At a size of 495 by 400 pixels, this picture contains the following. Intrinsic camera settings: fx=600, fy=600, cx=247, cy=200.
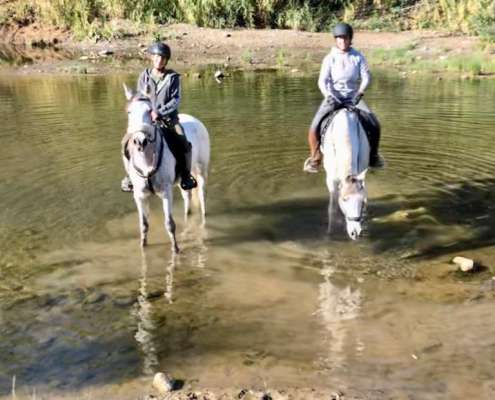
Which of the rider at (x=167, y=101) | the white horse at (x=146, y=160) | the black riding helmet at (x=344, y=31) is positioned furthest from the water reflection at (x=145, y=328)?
the black riding helmet at (x=344, y=31)

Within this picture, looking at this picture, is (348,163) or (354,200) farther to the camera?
(348,163)

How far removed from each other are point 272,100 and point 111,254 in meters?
11.8

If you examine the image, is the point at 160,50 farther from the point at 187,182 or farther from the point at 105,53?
the point at 105,53

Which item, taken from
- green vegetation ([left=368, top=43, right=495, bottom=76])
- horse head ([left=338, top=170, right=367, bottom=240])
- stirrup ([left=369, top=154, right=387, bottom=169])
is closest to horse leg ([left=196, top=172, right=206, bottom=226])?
stirrup ([left=369, top=154, right=387, bottom=169])

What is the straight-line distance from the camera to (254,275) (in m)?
7.64

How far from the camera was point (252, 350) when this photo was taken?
5805 mm

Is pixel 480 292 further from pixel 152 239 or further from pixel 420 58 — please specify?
pixel 420 58

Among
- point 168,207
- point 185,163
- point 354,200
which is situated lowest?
point 168,207

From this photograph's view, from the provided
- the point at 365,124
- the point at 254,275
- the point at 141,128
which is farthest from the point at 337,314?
the point at 365,124

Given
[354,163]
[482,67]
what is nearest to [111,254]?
[354,163]

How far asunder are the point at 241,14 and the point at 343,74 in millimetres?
27393

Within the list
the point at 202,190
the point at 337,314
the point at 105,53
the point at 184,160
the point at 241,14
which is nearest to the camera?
the point at 337,314

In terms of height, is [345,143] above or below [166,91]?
below

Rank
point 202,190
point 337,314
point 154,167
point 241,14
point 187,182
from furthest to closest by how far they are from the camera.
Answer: point 241,14, point 202,190, point 187,182, point 154,167, point 337,314
